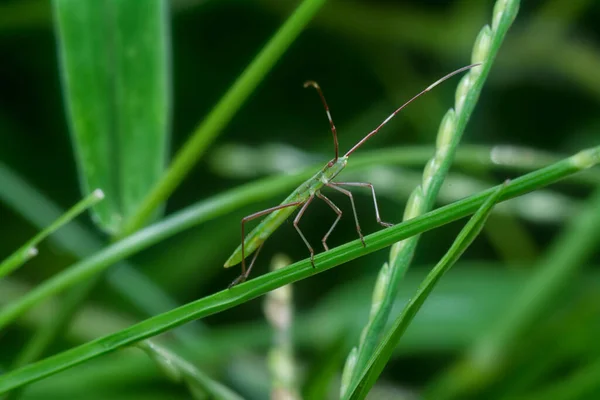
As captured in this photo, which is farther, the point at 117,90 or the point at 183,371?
the point at 117,90

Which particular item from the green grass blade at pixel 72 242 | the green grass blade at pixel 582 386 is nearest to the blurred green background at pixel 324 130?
the green grass blade at pixel 72 242

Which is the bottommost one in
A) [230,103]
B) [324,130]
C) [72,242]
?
[230,103]

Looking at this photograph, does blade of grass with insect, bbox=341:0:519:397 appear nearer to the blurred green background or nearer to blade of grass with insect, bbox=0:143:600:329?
blade of grass with insect, bbox=0:143:600:329

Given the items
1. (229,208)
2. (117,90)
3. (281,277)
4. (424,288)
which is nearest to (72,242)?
(117,90)

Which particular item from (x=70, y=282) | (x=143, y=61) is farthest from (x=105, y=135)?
(x=70, y=282)

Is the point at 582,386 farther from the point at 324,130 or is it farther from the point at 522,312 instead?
the point at 324,130

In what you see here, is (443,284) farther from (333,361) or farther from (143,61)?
(143,61)

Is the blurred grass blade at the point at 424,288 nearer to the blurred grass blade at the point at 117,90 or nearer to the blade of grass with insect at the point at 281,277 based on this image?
the blade of grass with insect at the point at 281,277

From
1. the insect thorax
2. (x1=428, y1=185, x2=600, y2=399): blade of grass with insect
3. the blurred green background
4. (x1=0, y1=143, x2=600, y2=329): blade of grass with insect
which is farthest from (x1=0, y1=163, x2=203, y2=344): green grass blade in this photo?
(x1=0, y1=143, x2=600, y2=329): blade of grass with insect
